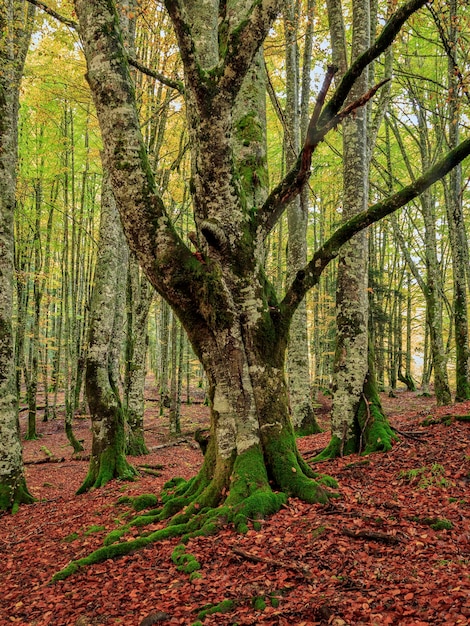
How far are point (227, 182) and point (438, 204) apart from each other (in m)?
21.0

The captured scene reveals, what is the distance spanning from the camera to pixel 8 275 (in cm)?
738

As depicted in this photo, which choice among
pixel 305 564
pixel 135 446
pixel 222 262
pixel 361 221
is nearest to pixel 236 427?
pixel 305 564

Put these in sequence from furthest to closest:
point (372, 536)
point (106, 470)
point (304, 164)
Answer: point (106, 470), point (304, 164), point (372, 536)

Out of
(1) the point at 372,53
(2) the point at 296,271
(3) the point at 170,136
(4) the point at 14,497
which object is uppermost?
(3) the point at 170,136

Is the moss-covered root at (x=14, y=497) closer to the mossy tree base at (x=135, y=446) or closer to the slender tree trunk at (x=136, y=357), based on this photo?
the mossy tree base at (x=135, y=446)

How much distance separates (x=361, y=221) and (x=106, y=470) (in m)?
6.38

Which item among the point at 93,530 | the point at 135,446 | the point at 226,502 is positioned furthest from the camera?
the point at 135,446

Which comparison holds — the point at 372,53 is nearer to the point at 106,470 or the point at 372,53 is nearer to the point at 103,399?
the point at 103,399

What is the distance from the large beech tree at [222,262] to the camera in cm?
401

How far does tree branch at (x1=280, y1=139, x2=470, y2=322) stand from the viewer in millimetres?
3740

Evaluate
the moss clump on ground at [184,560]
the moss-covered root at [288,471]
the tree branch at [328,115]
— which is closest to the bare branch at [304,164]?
the tree branch at [328,115]

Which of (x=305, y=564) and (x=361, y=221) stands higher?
(x=361, y=221)

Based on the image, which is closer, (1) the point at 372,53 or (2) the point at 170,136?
(1) the point at 372,53

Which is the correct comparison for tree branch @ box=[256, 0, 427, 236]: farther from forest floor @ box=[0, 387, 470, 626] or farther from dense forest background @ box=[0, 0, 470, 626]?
forest floor @ box=[0, 387, 470, 626]
